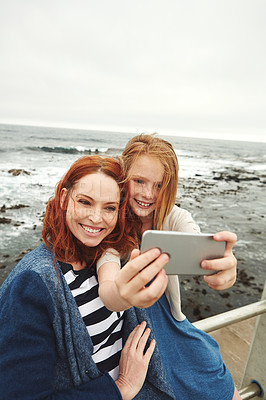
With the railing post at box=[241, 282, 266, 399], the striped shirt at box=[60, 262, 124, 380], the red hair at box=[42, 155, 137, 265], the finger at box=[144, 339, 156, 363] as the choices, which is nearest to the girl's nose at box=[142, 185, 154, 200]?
the red hair at box=[42, 155, 137, 265]

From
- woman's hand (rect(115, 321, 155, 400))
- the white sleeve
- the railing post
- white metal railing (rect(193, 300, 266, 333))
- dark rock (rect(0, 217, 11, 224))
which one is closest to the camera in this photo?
woman's hand (rect(115, 321, 155, 400))

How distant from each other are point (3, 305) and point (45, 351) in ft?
0.74

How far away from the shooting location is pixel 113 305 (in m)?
1.04

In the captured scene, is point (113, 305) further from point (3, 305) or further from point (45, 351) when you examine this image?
point (3, 305)

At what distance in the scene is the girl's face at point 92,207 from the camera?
1149 mm

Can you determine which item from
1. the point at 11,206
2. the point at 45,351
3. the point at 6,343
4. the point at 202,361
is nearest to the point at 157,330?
the point at 202,361

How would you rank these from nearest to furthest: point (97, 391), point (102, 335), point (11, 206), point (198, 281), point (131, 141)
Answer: point (97, 391)
point (102, 335)
point (131, 141)
point (198, 281)
point (11, 206)

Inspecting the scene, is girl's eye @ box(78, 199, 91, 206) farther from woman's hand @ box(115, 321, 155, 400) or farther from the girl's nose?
woman's hand @ box(115, 321, 155, 400)

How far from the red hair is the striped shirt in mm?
76

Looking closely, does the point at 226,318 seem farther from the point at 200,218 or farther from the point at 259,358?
the point at 200,218

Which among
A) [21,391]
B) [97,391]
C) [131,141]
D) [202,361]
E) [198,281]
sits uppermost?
[131,141]

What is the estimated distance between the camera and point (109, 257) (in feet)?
4.08

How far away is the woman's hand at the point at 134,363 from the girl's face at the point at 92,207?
0.49m

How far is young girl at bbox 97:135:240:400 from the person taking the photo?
4.18ft
